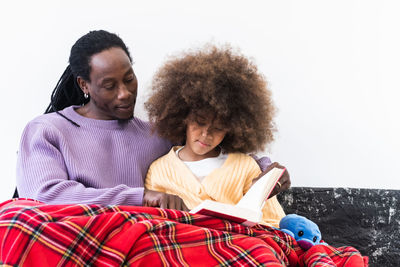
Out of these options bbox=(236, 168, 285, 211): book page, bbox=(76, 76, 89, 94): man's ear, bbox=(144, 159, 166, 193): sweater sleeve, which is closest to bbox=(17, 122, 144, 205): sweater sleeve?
bbox=(144, 159, 166, 193): sweater sleeve

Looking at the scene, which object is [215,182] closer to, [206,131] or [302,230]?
[206,131]

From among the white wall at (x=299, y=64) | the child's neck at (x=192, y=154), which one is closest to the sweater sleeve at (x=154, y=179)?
the child's neck at (x=192, y=154)

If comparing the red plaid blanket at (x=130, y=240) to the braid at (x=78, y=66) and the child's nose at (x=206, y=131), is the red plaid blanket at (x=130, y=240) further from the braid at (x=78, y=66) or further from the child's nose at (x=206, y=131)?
the braid at (x=78, y=66)

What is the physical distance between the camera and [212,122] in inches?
60.6

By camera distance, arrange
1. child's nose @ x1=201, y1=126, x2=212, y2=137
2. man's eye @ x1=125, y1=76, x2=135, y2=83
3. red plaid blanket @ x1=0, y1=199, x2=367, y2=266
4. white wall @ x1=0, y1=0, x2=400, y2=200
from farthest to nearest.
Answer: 1. white wall @ x1=0, y1=0, x2=400, y2=200
2. man's eye @ x1=125, y1=76, x2=135, y2=83
3. child's nose @ x1=201, y1=126, x2=212, y2=137
4. red plaid blanket @ x1=0, y1=199, x2=367, y2=266

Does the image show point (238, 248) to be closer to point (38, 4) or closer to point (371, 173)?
point (371, 173)

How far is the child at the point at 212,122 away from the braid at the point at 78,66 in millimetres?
269

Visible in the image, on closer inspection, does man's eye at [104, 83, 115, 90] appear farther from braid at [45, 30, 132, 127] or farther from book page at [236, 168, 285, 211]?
book page at [236, 168, 285, 211]

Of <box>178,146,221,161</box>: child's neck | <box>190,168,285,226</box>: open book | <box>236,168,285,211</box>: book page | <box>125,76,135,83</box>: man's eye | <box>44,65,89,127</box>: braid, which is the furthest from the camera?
<box>44,65,89,127</box>: braid

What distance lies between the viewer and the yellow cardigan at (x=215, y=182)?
1543 mm

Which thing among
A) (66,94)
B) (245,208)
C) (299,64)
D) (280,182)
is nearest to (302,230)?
(280,182)

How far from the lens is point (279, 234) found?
4.33 ft

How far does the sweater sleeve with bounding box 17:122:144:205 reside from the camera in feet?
4.84

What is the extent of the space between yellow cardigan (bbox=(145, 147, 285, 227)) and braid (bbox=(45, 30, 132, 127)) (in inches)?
16.6
